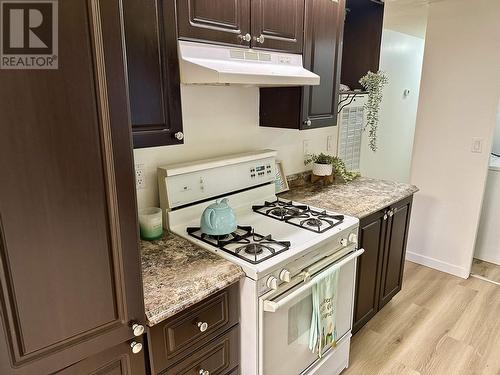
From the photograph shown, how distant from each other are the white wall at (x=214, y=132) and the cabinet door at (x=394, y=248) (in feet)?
2.77

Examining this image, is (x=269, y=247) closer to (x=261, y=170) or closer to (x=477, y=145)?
(x=261, y=170)

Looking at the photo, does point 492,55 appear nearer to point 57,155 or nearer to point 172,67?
point 172,67

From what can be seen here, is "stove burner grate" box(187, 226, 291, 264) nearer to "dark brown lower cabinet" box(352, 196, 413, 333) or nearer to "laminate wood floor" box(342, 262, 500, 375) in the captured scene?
"dark brown lower cabinet" box(352, 196, 413, 333)

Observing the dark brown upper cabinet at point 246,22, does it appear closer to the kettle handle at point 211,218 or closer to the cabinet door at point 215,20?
the cabinet door at point 215,20

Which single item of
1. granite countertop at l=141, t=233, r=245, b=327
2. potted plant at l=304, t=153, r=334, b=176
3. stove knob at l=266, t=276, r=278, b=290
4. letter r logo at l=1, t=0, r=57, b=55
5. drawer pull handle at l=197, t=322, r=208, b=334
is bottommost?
drawer pull handle at l=197, t=322, r=208, b=334

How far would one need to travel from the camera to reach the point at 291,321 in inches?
60.4

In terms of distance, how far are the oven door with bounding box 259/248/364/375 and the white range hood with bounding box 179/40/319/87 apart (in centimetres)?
84

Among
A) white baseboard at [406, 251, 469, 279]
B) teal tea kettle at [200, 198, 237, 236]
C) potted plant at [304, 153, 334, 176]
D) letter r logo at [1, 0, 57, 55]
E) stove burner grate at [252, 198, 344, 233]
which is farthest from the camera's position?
white baseboard at [406, 251, 469, 279]

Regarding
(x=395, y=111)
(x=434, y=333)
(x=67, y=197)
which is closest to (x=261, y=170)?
(x=67, y=197)

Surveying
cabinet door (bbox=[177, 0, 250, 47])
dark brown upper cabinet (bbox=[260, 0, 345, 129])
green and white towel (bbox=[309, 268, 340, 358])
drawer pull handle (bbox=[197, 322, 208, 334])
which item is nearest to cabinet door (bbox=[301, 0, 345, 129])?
dark brown upper cabinet (bbox=[260, 0, 345, 129])

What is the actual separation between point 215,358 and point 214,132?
3.70 feet

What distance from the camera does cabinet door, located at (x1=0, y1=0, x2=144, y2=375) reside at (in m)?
0.72

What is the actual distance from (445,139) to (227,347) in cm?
257

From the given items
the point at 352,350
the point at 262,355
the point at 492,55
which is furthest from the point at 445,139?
the point at 262,355
